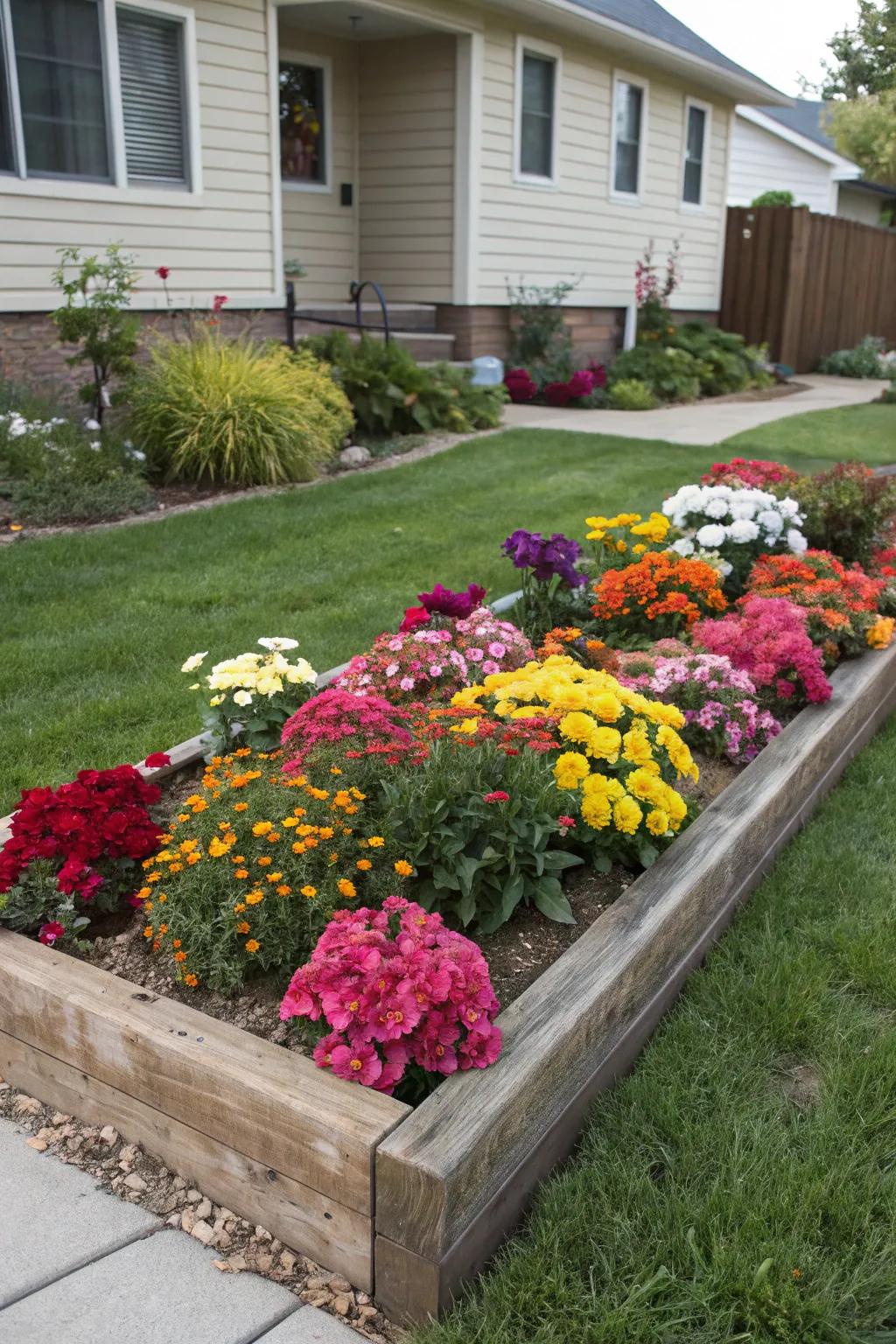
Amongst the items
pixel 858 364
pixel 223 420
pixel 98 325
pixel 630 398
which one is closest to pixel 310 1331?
pixel 223 420

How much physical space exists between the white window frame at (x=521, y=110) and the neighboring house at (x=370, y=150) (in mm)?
26

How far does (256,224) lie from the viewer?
31.5 feet

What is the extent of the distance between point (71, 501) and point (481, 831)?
4.80m

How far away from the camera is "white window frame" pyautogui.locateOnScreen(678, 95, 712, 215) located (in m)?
15.0

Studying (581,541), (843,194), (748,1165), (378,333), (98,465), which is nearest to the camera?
(748,1165)

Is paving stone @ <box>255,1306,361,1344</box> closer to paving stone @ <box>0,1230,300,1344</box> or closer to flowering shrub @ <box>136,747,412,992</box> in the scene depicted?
paving stone @ <box>0,1230,300,1344</box>

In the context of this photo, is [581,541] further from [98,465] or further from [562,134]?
[562,134]

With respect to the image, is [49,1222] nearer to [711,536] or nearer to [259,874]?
[259,874]

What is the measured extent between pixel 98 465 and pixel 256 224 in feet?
12.3

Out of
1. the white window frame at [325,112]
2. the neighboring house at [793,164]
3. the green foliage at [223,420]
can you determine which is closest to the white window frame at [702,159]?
the white window frame at [325,112]

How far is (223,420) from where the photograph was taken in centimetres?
737

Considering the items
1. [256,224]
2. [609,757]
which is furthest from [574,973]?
[256,224]

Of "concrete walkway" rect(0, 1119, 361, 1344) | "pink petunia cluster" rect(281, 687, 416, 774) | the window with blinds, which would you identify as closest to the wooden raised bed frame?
"concrete walkway" rect(0, 1119, 361, 1344)

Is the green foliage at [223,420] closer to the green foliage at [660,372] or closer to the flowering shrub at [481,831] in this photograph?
the flowering shrub at [481,831]
